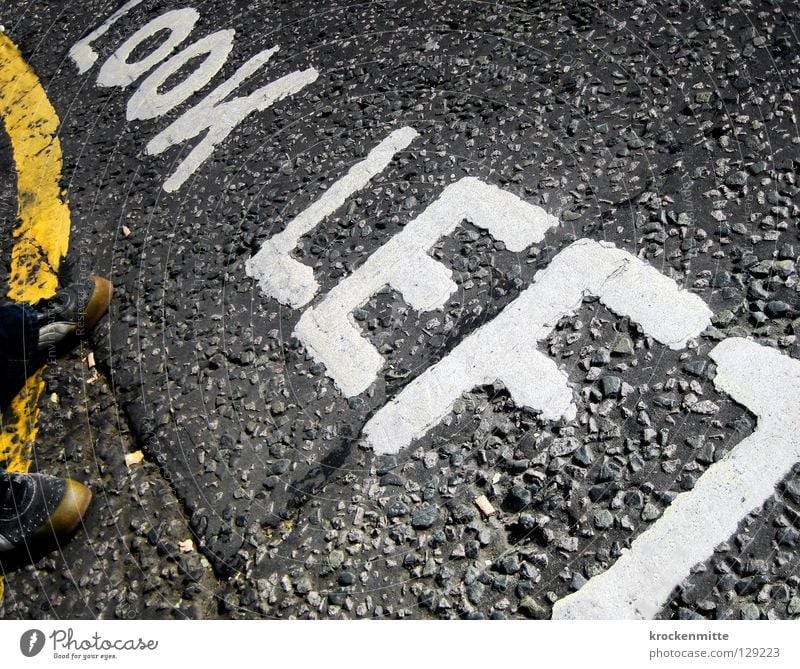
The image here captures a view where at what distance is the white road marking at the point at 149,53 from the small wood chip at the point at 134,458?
2598 millimetres

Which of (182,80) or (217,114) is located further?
(182,80)

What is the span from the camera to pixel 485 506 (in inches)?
80.0

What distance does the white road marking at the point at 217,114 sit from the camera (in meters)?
3.44

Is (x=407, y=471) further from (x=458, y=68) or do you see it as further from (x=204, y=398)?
(x=458, y=68)

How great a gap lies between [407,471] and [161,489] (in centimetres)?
88

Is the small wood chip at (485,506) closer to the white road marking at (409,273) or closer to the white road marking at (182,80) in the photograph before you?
the white road marking at (409,273)

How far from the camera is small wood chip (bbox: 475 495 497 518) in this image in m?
2.02
